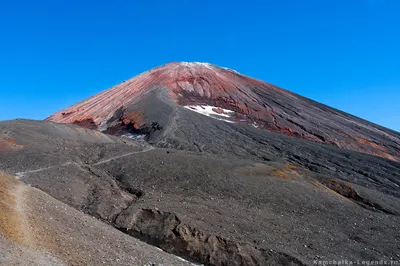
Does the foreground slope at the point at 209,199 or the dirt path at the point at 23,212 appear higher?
the foreground slope at the point at 209,199

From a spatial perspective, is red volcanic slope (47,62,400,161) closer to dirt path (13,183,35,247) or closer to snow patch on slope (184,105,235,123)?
snow patch on slope (184,105,235,123)

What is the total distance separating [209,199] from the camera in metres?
23.6

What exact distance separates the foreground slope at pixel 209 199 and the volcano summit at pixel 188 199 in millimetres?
73

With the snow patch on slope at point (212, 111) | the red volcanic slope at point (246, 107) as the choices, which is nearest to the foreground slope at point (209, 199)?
the red volcanic slope at point (246, 107)

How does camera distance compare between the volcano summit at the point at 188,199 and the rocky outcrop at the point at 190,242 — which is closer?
the volcano summit at the point at 188,199

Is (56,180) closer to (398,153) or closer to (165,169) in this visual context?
(165,169)

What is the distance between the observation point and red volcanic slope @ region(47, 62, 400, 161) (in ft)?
199

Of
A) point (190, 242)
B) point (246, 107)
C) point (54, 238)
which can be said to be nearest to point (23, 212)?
point (54, 238)

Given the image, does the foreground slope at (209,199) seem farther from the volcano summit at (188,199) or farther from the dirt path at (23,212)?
the dirt path at (23,212)

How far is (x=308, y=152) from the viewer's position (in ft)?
148

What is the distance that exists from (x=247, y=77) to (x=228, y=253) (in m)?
74.1

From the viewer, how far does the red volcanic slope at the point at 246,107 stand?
2383 inches

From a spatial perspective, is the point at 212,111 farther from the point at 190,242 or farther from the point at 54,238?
the point at 54,238

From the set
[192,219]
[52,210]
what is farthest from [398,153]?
[52,210]
